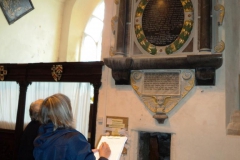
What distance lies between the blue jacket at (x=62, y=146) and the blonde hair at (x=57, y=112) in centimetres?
4

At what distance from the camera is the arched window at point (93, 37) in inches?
264

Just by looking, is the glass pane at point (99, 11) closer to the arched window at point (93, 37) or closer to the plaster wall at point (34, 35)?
the arched window at point (93, 37)

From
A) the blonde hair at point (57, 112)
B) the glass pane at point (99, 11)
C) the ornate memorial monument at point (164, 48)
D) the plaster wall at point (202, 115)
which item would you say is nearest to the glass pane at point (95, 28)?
the glass pane at point (99, 11)

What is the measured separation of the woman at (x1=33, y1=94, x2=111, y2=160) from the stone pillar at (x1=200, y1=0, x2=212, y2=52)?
7.23ft

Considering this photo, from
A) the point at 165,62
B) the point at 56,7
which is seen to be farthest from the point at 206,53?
the point at 56,7

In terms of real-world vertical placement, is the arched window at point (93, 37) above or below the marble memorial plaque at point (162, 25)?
above

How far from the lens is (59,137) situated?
1549 millimetres

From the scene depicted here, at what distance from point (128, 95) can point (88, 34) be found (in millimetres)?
3425

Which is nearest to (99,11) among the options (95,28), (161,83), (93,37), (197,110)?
(95,28)

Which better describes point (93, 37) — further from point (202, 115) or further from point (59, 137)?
point (59, 137)

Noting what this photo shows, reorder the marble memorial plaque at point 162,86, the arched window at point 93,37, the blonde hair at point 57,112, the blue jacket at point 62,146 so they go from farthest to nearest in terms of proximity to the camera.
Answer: the arched window at point 93,37, the marble memorial plaque at point 162,86, the blonde hair at point 57,112, the blue jacket at point 62,146

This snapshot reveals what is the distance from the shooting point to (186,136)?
3.40m

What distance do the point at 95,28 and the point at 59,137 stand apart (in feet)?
18.3

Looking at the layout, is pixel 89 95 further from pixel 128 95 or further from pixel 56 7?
pixel 56 7
